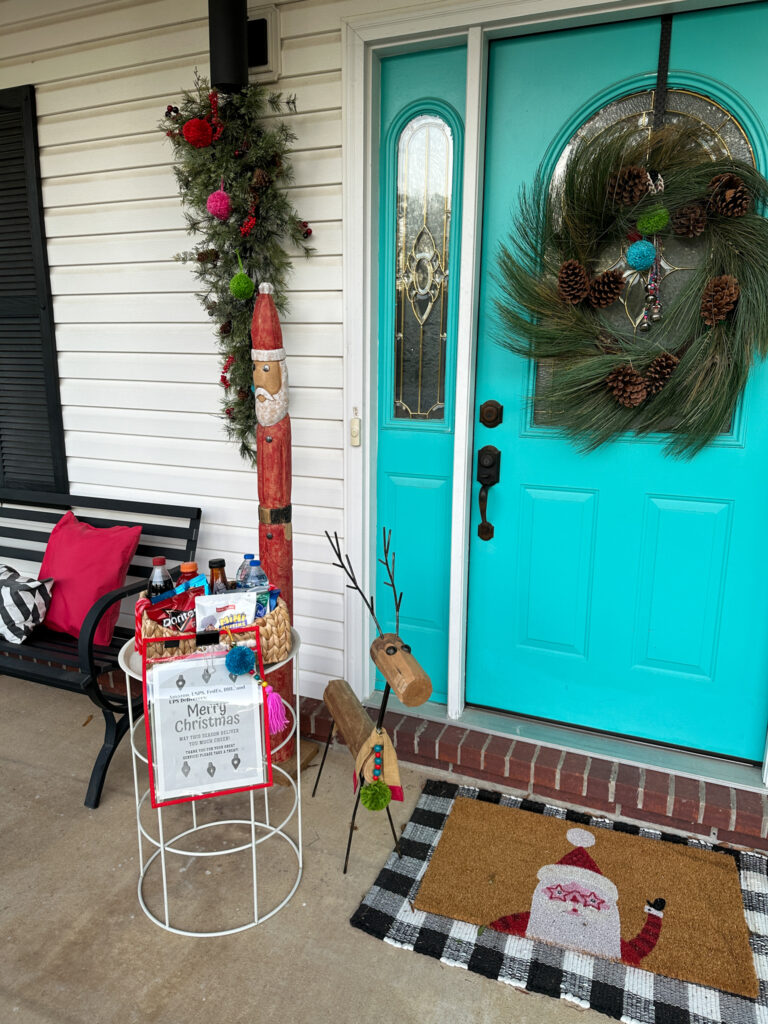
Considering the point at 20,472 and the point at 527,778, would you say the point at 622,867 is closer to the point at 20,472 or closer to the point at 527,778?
the point at 527,778

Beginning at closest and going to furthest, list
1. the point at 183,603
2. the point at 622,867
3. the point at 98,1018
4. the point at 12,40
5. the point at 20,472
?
the point at 98,1018, the point at 183,603, the point at 622,867, the point at 12,40, the point at 20,472

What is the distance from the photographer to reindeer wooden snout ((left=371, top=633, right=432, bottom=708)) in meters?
1.86

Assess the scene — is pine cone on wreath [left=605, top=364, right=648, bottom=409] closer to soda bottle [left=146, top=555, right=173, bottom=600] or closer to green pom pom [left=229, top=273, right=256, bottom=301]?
green pom pom [left=229, top=273, right=256, bottom=301]

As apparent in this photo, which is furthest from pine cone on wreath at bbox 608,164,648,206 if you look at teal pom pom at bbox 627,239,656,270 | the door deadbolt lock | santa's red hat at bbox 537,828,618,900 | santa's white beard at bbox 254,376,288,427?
santa's red hat at bbox 537,828,618,900

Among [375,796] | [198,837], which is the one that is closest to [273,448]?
[375,796]

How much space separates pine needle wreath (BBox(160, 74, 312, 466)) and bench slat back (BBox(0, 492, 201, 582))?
59 cm

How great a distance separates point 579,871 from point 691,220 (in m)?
1.93

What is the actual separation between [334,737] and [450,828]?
628mm

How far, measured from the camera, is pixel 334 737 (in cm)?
272

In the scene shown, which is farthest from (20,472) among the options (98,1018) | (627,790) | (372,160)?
(627,790)

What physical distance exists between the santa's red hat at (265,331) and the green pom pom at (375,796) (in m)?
1.33

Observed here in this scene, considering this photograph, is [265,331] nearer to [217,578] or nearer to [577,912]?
[217,578]

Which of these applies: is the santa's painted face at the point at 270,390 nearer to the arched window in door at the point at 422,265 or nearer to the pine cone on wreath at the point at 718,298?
the arched window in door at the point at 422,265

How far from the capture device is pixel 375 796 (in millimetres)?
1889
